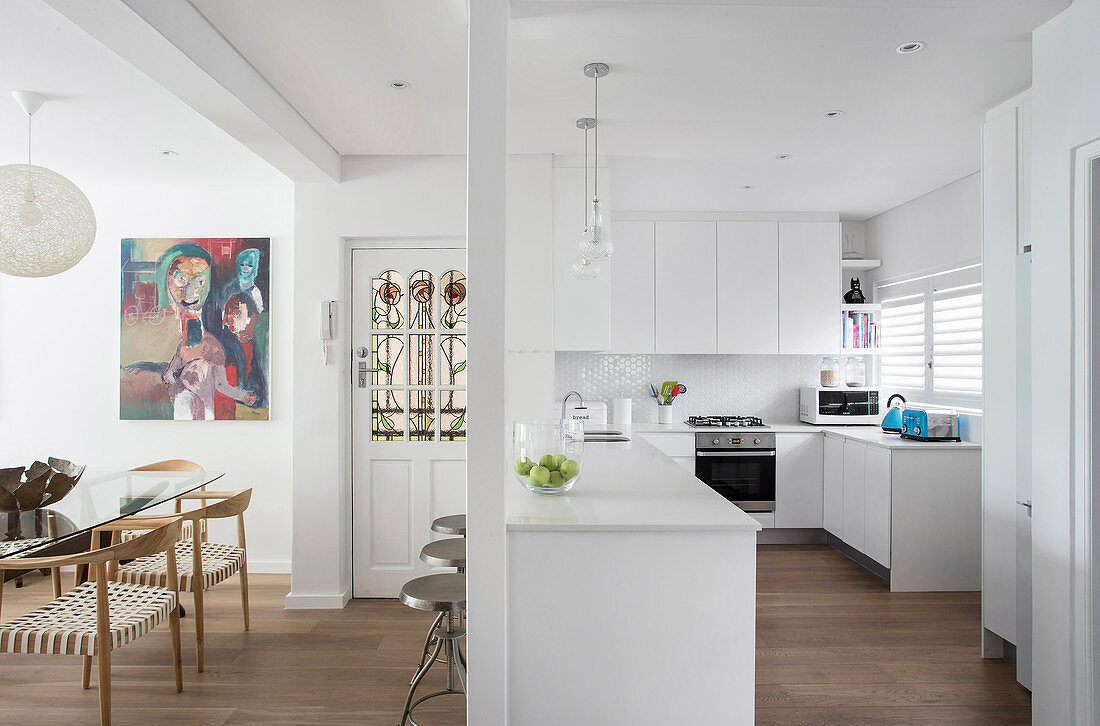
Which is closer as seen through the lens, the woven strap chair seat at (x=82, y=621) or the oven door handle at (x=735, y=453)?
the woven strap chair seat at (x=82, y=621)

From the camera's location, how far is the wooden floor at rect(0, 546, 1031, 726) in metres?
2.76

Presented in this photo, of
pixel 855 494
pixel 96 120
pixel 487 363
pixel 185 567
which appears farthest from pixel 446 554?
pixel 855 494

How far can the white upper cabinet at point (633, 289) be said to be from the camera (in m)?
5.43

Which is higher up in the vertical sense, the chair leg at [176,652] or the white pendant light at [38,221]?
the white pendant light at [38,221]

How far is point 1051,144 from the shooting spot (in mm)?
2287

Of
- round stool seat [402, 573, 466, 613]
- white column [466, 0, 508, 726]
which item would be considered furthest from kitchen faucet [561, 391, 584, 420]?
white column [466, 0, 508, 726]

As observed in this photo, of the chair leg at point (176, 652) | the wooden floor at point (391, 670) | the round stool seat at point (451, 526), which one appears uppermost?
the round stool seat at point (451, 526)

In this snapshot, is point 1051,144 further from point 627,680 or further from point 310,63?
point 310,63

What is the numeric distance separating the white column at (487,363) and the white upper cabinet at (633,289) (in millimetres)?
3428

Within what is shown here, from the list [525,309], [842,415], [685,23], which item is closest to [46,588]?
[525,309]

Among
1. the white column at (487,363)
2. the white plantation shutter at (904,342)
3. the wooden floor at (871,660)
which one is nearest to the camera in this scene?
the white column at (487,363)

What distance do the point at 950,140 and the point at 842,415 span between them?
2.30m

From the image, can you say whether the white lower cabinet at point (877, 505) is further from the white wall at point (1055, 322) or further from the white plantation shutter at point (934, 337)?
the white wall at point (1055, 322)

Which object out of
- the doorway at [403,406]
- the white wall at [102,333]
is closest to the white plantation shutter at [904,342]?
the doorway at [403,406]
